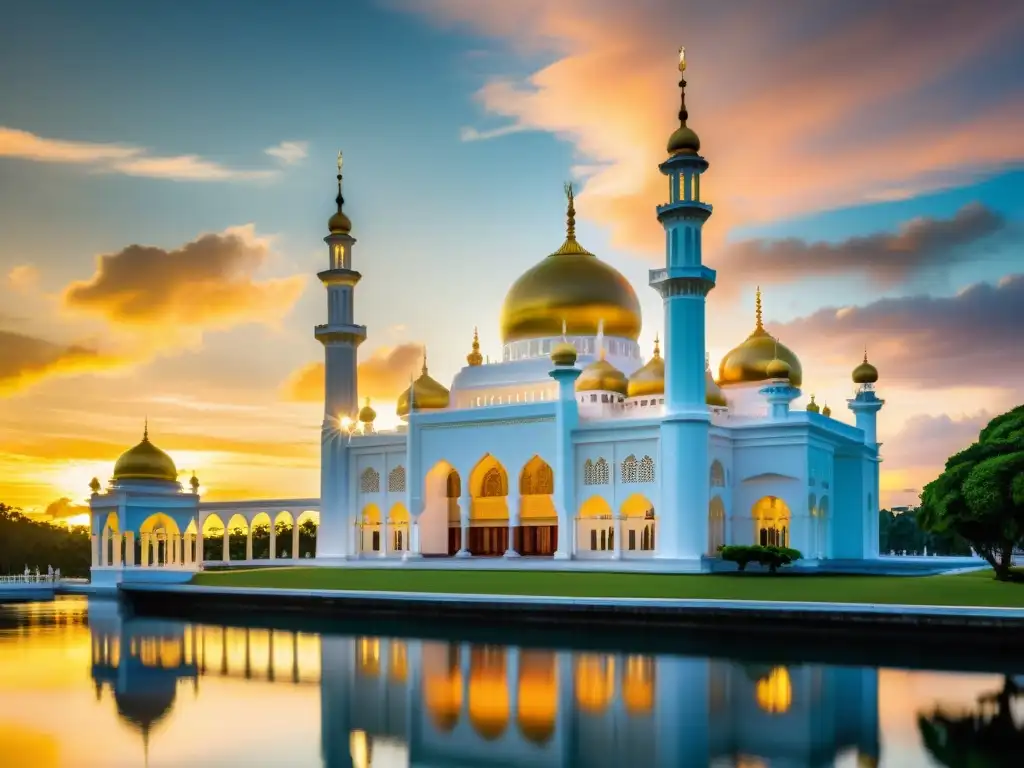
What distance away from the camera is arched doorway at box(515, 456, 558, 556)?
95.9ft

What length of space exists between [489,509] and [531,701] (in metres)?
19.5

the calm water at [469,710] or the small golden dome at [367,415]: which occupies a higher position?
the small golden dome at [367,415]

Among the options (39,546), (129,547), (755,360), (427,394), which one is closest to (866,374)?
(755,360)

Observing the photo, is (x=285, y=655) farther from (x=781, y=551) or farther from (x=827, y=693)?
(x=781, y=551)

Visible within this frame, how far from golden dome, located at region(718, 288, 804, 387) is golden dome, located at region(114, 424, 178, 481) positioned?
15463 mm

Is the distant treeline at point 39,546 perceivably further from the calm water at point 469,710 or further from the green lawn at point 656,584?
the calm water at point 469,710

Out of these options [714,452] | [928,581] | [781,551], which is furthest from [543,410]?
[928,581]

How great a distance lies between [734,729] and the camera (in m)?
9.55

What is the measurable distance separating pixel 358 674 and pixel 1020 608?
817cm

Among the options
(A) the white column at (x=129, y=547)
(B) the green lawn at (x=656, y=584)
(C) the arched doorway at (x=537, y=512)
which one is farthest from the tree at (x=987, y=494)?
(A) the white column at (x=129, y=547)

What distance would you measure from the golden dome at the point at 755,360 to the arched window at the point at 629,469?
20.7ft

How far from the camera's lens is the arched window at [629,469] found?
2619 cm

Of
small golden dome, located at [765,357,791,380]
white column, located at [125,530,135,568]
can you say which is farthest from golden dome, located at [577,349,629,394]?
white column, located at [125,530,135,568]

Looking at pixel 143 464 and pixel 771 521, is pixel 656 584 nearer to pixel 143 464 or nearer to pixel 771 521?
pixel 771 521
